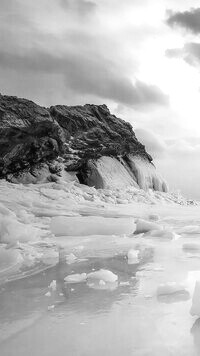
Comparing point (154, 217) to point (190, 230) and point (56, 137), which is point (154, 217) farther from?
point (56, 137)

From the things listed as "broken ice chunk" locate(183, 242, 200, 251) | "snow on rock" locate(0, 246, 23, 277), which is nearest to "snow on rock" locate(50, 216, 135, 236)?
"broken ice chunk" locate(183, 242, 200, 251)

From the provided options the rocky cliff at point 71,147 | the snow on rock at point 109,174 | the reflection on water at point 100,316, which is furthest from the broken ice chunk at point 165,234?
the snow on rock at point 109,174

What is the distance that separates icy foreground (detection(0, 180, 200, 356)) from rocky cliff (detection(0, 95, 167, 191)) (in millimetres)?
6288

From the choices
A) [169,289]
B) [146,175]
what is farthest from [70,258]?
[146,175]

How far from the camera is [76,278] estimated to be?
3.39 meters

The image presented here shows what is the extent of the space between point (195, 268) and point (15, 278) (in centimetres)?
173

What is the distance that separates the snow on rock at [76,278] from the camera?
10.9 feet

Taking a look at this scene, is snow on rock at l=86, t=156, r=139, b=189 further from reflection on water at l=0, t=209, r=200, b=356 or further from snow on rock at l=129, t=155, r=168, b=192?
reflection on water at l=0, t=209, r=200, b=356

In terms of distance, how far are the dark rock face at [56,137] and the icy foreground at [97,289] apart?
629 centimetres

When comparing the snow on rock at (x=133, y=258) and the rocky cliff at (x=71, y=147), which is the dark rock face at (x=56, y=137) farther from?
the snow on rock at (x=133, y=258)

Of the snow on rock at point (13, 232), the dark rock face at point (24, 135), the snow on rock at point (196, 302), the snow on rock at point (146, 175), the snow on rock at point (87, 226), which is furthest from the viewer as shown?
the snow on rock at point (146, 175)

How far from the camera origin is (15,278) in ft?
11.3

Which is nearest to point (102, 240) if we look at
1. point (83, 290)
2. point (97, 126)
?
point (83, 290)

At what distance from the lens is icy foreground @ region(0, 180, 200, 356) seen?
2023 mm
